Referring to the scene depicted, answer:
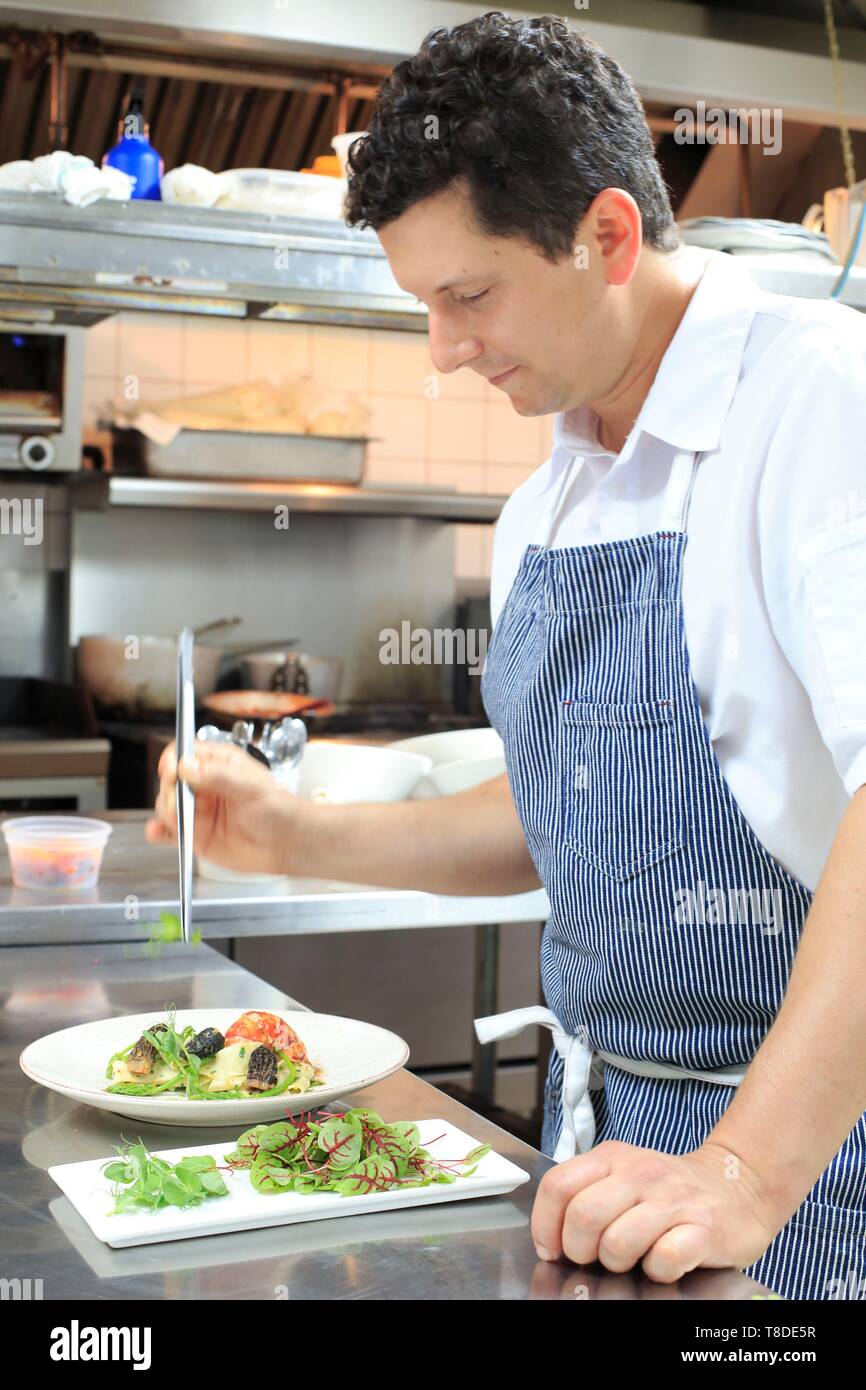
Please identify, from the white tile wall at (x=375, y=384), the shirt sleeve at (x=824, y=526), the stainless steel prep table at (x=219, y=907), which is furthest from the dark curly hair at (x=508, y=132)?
the white tile wall at (x=375, y=384)

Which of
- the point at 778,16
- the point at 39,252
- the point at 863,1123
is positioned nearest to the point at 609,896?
the point at 863,1123

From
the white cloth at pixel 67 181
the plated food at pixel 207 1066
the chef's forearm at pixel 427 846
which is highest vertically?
the white cloth at pixel 67 181

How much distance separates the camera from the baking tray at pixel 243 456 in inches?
187

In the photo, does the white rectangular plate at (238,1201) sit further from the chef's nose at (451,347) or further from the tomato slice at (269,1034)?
the chef's nose at (451,347)

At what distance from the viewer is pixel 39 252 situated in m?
2.15

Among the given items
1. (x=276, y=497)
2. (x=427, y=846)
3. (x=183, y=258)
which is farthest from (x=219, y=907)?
(x=276, y=497)

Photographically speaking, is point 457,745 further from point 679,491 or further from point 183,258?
point 679,491

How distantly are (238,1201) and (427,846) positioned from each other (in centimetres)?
60

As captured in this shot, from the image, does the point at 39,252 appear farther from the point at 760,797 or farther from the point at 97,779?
the point at 97,779

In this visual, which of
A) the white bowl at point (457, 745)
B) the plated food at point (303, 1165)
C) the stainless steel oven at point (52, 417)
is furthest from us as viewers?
the stainless steel oven at point (52, 417)

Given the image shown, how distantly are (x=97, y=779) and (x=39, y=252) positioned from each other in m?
2.39

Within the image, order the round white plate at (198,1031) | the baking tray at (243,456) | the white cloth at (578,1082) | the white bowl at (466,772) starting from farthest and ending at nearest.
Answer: the baking tray at (243,456) → the white bowl at (466,772) → the white cloth at (578,1082) → the round white plate at (198,1031)

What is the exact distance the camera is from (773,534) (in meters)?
1.24
